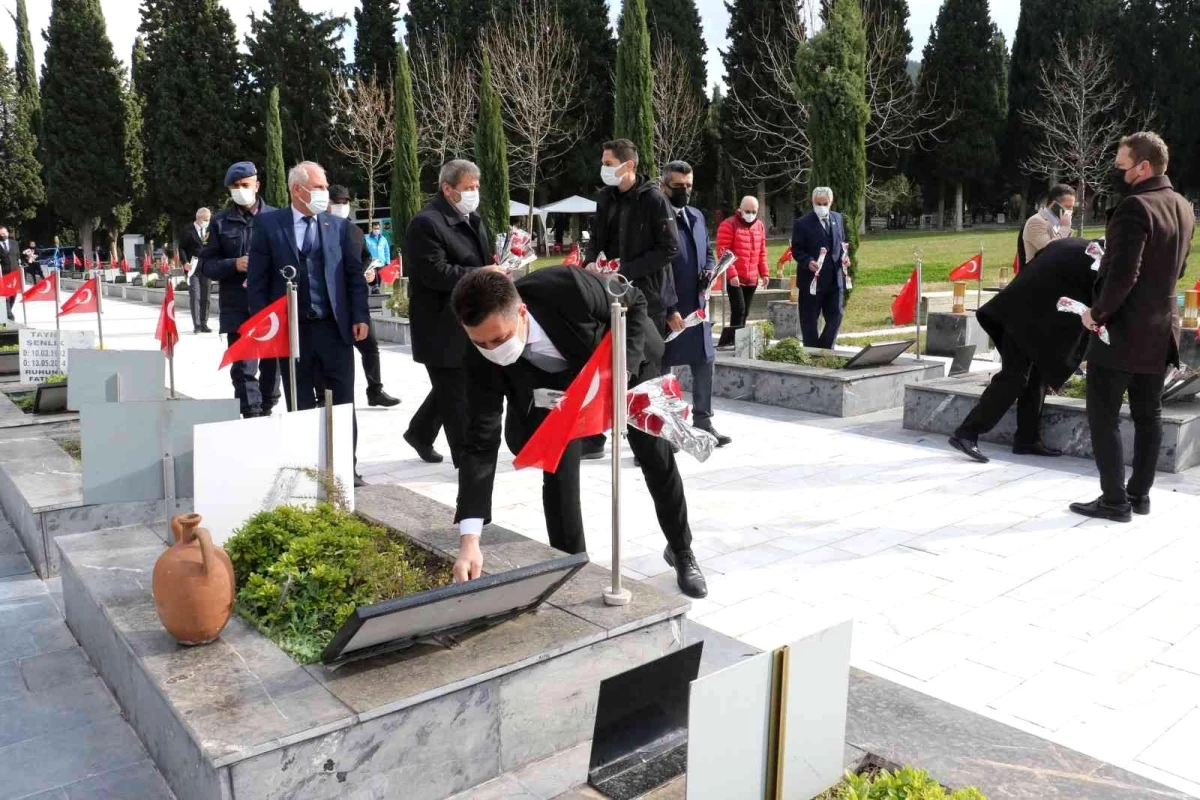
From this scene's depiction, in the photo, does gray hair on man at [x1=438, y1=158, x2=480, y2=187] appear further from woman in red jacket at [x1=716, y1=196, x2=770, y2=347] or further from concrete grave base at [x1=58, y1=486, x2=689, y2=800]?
woman in red jacket at [x1=716, y1=196, x2=770, y2=347]

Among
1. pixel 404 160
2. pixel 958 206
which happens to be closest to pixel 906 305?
pixel 404 160

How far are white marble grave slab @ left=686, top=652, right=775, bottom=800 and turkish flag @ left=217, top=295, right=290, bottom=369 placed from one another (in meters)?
3.55

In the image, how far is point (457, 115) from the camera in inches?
1320

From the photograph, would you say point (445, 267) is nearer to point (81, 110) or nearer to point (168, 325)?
point (168, 325)

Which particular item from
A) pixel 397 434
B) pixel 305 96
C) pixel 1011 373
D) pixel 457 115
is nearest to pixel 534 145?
pixel 457 115

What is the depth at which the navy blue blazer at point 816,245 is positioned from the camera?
10.3m

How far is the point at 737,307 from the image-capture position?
12.3 m

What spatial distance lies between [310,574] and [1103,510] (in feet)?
14.4

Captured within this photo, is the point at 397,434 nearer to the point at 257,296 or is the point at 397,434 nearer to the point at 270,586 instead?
the point at 257,296

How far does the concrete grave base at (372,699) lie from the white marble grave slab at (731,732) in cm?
97

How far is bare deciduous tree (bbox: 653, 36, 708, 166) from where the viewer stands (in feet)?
110

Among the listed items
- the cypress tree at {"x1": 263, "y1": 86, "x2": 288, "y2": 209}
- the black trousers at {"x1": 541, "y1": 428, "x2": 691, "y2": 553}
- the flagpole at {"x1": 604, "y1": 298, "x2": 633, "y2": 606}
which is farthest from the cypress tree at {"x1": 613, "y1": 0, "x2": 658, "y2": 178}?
the flagpole at {"x1": 604, "y1": 298, "x2": 633, "y2": 606}

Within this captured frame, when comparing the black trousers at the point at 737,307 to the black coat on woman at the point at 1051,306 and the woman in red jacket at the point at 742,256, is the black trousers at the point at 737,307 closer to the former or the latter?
the woman in red jacket at the point at 742,256

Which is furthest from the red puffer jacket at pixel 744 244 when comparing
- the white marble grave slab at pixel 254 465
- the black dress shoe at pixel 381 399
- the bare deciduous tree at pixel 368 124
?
the bare deciduous tree at pixel 368 124
